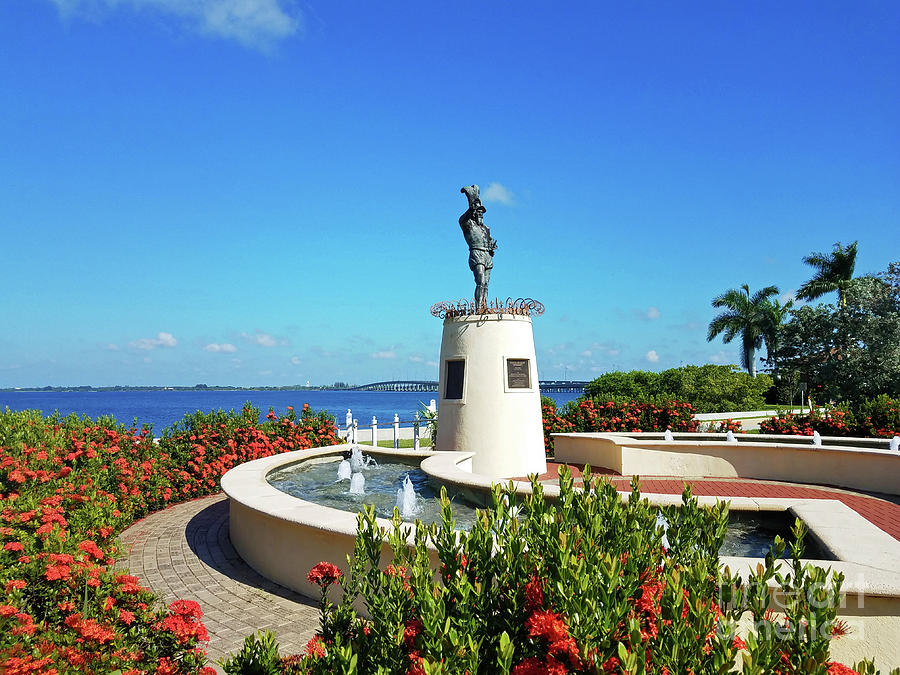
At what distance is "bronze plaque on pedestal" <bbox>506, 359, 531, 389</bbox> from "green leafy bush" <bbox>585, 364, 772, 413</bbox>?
15.4 meters

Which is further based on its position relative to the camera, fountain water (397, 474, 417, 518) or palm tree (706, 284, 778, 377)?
palm tree (706, 284, 778, 377)

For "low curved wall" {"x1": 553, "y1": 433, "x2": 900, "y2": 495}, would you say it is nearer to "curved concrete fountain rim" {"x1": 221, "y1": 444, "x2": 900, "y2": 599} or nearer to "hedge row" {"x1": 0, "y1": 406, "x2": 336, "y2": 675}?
"curved concrete fountain rim" {"x1": 221, "y1": 444, "x2": 900, "y2": 599}

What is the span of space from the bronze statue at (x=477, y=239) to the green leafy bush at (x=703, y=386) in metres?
16.0

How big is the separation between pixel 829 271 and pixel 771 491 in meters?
33.7

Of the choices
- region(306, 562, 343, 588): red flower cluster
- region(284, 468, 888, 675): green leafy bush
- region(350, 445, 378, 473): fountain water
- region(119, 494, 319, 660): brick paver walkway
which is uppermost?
region(284, 468, 888, 675): green leafy bush

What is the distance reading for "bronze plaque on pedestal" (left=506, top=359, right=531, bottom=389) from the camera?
13.4 m

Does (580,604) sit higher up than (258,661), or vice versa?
(580,604)

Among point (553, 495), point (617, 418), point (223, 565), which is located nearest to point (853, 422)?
point (617, 418)

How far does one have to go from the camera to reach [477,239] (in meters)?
14.0

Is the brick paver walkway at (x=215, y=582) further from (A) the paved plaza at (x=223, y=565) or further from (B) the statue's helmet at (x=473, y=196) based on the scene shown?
(B) the statue's helmet at (x=473, y=196)

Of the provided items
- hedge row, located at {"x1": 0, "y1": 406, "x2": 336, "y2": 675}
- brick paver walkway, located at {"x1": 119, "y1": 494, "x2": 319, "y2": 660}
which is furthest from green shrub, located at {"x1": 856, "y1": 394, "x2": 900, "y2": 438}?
hedge row, located at {"x1": 0, "y1": 406, "x2": 336, "y2": 675}

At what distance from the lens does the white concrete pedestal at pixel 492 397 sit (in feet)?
43.3

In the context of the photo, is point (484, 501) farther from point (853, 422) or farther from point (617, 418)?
point (853, 422)

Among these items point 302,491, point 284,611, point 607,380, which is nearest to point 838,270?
point 607,380
